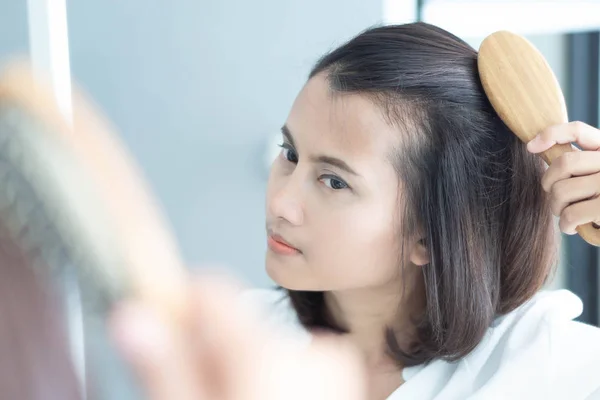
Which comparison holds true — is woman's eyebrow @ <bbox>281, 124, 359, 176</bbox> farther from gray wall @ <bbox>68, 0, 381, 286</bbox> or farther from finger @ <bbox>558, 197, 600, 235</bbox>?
gray wall @ <bbox>68, 0, 381, 286</bbox>

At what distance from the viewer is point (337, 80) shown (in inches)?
25.4

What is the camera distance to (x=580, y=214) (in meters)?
0.56

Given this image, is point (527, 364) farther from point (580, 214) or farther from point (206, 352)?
point (206, 352)

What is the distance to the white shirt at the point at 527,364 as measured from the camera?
63cm

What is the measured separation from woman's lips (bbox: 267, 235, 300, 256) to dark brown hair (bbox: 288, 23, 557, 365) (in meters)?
0.12

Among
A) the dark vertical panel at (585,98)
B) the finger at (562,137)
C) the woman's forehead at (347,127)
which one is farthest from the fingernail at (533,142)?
the dark vertical panel at (585,98)

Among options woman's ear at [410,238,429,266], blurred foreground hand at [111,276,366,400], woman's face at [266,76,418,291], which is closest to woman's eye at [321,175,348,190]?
woman's face at [266,76,418,291]

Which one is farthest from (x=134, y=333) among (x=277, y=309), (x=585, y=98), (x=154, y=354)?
(x=585, y=98)

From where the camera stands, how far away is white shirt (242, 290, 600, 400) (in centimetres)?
63

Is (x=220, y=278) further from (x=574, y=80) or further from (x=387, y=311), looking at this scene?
(x=574, y=80)

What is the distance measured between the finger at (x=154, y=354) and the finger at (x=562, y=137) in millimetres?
441

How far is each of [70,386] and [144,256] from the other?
0.17ft

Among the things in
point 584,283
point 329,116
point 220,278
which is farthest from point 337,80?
point 584,283

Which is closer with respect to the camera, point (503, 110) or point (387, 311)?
point (503, 110)
